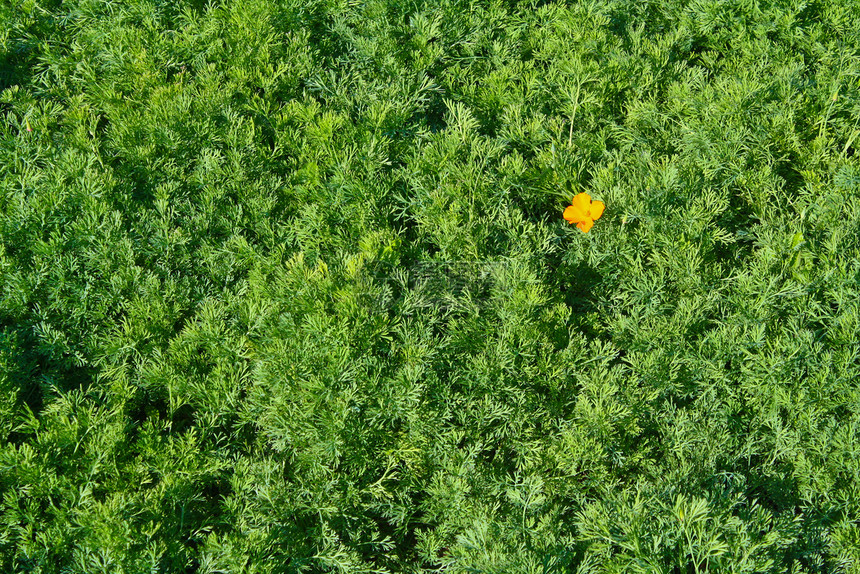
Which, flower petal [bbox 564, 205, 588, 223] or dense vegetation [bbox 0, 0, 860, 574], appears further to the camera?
flower petal [bbox 564, 205, 588, 223]

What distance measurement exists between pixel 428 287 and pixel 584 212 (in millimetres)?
782

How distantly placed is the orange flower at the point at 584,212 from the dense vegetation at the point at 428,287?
0.07 meters

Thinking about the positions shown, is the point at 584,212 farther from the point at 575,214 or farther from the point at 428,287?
the point at 428,287

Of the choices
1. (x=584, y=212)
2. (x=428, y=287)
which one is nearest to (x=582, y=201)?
(x=584, y=212)

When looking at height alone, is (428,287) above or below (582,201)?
below

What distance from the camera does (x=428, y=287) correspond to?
3.08 meters

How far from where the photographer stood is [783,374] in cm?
289

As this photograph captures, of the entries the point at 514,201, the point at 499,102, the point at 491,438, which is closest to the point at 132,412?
the point at 491,438

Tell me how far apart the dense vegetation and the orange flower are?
67 millimetres

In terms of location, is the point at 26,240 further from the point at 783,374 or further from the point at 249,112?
the point at 783,374

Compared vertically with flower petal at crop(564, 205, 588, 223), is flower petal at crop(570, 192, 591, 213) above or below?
above

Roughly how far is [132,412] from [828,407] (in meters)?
2.63

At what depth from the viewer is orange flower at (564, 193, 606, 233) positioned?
329 cm

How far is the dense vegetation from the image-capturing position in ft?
8.45
